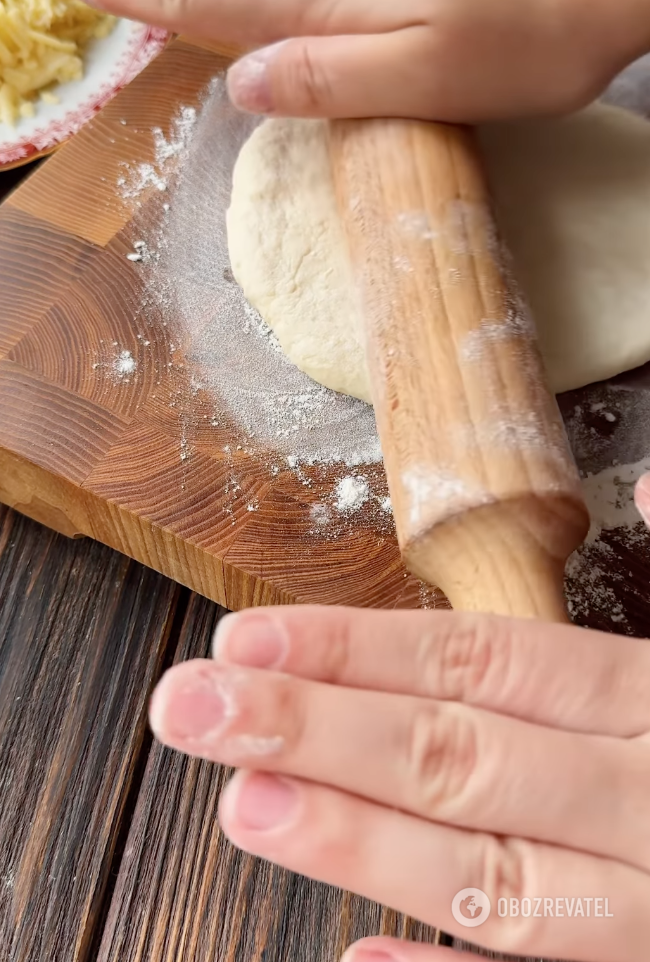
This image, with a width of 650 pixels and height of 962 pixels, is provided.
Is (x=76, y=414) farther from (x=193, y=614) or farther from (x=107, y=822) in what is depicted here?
(x=107, y=822)

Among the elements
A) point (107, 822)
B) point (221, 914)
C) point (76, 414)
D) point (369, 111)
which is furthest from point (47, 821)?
point (369, 111)

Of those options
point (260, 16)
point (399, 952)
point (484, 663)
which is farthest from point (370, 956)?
point (260, 16)

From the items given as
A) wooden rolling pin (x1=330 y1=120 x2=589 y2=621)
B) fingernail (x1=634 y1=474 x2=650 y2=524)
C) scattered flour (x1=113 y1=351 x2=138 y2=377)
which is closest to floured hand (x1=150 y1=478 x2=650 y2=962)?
wooden rolling pin (x1=330 y1=120 x2=589 y2=621)

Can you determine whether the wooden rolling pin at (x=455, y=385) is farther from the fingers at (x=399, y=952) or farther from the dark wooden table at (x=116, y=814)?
the dark wooden table at (x=116, y=814)

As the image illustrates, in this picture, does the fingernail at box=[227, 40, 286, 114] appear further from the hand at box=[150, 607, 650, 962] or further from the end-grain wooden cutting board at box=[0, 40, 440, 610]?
the hand at box=[150, 607, 650, 962]

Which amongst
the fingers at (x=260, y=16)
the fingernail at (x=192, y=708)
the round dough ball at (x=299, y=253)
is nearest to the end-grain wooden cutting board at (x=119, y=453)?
the round dough ball at (x=299, y=253)

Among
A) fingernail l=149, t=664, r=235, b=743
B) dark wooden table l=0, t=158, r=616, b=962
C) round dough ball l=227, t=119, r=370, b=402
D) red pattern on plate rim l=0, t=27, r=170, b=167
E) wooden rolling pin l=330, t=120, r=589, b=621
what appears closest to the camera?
fingernail l=149, t=664, r=235, b=743
